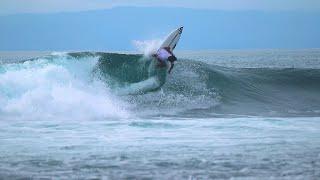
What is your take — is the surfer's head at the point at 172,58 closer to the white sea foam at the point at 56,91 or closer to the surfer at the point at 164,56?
the surfer at the point at 164,56

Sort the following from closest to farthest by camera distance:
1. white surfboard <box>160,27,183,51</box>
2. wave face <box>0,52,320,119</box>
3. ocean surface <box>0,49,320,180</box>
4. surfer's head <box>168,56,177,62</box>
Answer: ocean surface <box>0,49,320,180</box> → wave face <box>0,52,320,119</box> → surfer's head <box>168,56,177,62</box> → white surfboard <box>160,27,183,51</box>

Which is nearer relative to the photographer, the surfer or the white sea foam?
the white sea foam

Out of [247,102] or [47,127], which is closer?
[47,127]

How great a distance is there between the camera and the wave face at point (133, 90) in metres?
16.7

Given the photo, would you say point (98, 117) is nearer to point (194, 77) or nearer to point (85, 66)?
point (85, 66)

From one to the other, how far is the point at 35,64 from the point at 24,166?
12020 millimetres

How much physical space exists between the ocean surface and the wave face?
0.04 metres

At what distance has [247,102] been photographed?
1988 centimetres

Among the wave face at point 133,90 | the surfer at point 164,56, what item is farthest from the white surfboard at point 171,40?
the wave face at point 133,90

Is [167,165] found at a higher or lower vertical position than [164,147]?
lower

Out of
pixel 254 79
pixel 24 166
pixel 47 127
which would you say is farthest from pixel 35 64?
pixel 24 166

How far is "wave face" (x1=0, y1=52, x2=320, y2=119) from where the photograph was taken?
656 inches

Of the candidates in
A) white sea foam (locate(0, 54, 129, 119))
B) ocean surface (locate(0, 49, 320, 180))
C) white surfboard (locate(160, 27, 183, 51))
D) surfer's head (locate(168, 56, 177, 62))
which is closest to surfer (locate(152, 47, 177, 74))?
surfer's head (locate(168, 56, 177, 62))

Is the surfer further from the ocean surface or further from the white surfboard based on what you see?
the ocean surface
